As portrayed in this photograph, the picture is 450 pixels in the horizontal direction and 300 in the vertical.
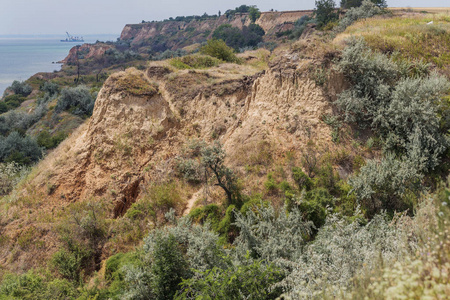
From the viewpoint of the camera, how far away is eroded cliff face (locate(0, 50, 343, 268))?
10031 mm

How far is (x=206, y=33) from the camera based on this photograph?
10788 centimetres

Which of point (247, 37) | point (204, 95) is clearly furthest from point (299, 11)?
point (204, 95)

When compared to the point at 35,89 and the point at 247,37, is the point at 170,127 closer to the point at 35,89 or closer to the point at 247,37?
the point at 35,89

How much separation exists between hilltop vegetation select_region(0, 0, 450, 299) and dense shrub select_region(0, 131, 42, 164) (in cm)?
738

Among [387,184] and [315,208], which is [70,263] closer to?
[315,208]

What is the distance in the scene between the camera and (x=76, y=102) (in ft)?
106

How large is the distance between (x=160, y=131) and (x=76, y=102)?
26071 millimetres

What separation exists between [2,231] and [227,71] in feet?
43.5

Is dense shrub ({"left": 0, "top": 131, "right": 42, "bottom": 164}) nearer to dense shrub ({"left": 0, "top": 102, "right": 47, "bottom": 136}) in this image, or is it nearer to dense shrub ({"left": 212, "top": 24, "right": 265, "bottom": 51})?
dense shrub ({"left": 0, "top": 102, "right": 47, "bottom": 136})

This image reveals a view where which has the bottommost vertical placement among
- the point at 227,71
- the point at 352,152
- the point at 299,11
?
the point at 352,152

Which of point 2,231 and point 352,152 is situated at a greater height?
point 352,152

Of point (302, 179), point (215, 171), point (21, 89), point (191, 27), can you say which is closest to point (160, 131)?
point (215, 171)

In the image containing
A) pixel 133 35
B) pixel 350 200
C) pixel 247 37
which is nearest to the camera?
pixel 350 200

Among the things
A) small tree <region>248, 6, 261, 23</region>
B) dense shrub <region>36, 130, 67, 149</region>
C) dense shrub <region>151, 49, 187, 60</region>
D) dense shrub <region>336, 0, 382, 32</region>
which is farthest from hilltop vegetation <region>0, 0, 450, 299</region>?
small tree <region>248, 6, 261, 23</region>
